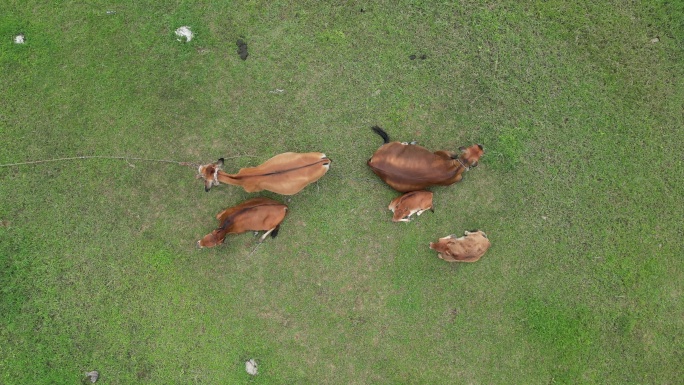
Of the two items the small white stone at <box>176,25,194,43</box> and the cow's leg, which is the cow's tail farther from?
the small white stone at <box>176,25,194,43</box>

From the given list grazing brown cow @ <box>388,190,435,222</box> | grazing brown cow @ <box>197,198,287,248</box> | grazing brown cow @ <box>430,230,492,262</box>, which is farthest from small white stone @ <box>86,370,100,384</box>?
grazing brown cow @ <box>430,230,492,262</box>

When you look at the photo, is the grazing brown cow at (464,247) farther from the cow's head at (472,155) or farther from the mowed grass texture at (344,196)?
the cow's head at (472,155)

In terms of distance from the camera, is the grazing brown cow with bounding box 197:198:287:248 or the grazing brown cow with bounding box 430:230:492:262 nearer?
the grazing brown cow with bounding box 197:198:287:248

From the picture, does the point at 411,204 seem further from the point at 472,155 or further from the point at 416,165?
the point at 472,155

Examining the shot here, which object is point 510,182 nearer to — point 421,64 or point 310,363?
point 421,64

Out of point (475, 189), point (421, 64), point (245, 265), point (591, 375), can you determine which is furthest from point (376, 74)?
point (591, 375)

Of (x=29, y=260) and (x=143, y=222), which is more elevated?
(x=143, y=222)

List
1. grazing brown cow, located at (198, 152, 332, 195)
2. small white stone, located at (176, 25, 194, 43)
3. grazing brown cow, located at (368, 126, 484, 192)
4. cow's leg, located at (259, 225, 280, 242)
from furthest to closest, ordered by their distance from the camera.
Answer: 1. small white stone, located at (176, 25, 194, 43)
2. cow's leg, located at (259, 225, 280, 242)
3. grazing brown cow, located at (368, 126, 484, 192)
4. grazing brown cow, located at (198, 152, 332, 195)
